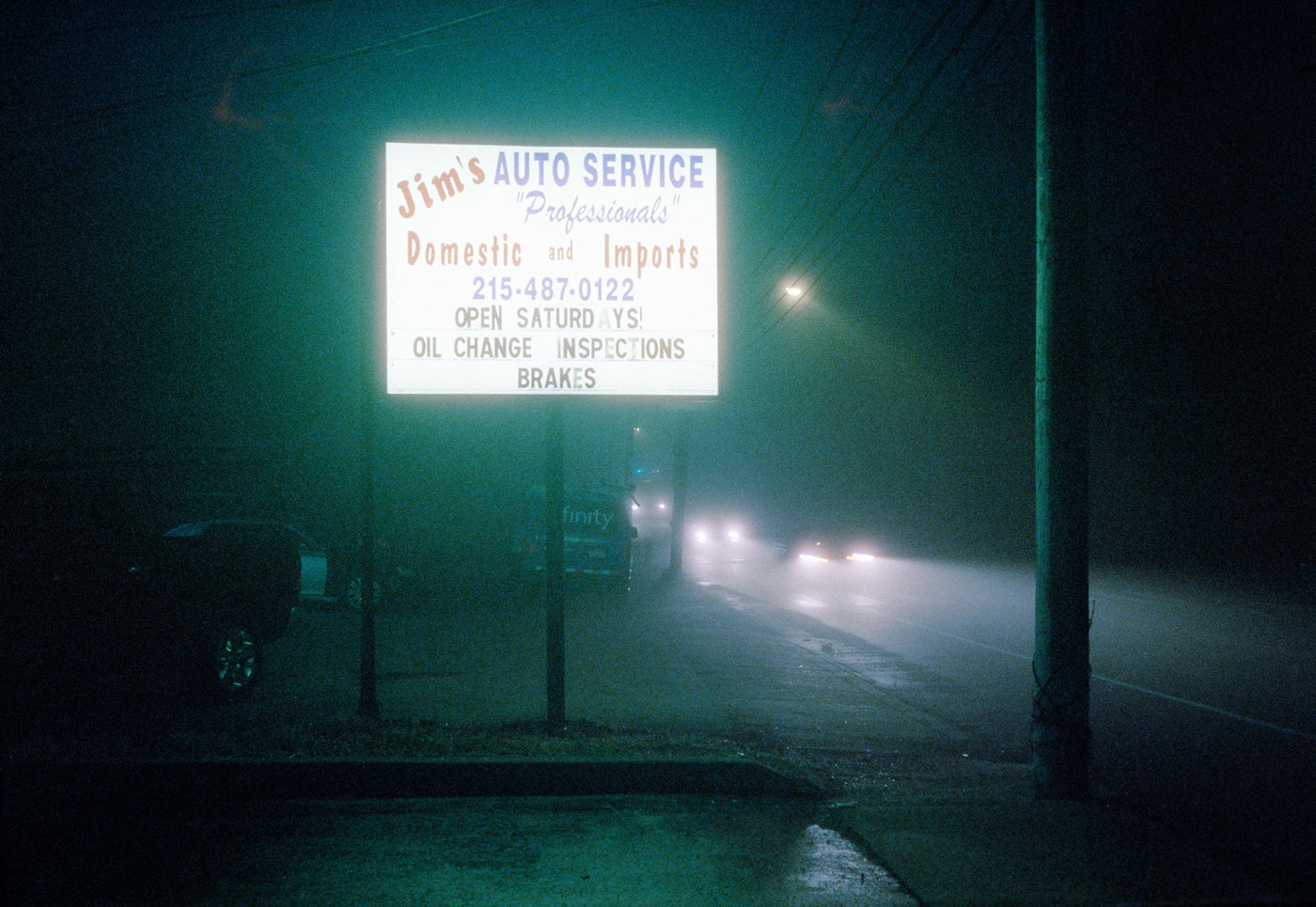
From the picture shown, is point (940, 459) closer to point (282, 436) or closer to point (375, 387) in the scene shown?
point (282, 436)

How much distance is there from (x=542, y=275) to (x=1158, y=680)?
834 centimetres

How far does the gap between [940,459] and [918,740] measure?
44464mm

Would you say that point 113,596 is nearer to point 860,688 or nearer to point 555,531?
point 555,531

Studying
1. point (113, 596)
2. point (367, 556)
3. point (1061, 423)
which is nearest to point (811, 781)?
point (1061, 423)

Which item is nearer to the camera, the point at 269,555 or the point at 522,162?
the point at 522,162

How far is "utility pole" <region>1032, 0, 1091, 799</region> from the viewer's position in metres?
6.01

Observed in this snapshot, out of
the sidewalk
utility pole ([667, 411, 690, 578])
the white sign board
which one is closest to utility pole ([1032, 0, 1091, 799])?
the sidewalk

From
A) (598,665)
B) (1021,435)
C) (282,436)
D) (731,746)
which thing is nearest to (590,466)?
(1021,435)

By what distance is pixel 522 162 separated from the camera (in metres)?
7.89

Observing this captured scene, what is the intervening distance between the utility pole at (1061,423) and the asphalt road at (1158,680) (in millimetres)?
785

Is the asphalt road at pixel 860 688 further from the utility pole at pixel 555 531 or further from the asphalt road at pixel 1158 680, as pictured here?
the utility pole at pixel 555 531

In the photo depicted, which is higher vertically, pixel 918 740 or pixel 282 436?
pixel 282 436

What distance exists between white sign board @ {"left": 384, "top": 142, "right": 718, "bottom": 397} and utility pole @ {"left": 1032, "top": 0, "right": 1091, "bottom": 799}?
109 inches

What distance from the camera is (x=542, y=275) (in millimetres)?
7855
